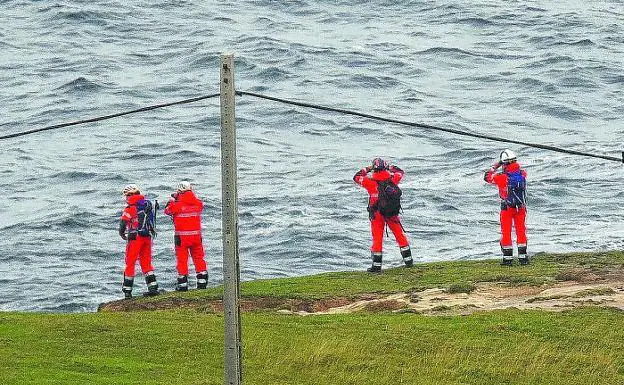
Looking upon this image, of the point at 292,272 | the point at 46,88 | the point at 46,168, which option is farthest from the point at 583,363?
the point at 46,88

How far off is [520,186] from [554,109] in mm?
38076

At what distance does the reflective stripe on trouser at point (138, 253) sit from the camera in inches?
1193

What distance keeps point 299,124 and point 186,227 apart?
37023mm

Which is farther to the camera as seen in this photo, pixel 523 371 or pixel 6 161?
pixel 6 161

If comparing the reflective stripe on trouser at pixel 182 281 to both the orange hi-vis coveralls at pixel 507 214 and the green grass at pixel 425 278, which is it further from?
the orange hi-vis coveralls at pixel 507 214

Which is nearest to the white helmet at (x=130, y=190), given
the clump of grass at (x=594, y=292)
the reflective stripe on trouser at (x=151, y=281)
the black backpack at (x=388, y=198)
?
the reflective stripe on trouser at (x=151, y=281)

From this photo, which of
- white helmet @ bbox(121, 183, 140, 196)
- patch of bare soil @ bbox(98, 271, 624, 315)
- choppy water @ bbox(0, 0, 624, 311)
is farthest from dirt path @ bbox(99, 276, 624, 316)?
choppy water @ bbox(0, 0, 624, 311)

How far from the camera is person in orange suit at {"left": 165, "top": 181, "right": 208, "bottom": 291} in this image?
30203mm

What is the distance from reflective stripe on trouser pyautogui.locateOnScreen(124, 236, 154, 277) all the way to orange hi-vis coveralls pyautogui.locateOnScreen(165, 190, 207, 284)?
2.07 feet

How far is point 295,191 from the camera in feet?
175

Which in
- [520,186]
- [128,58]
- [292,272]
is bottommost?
[292,272]

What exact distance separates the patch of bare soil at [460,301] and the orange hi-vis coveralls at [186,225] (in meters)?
1.78

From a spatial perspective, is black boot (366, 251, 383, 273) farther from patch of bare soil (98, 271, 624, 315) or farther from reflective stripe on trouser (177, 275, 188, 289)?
reflective stripe on trouser (177, 275, 188, 289)

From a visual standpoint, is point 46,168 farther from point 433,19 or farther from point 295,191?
point 433,19
